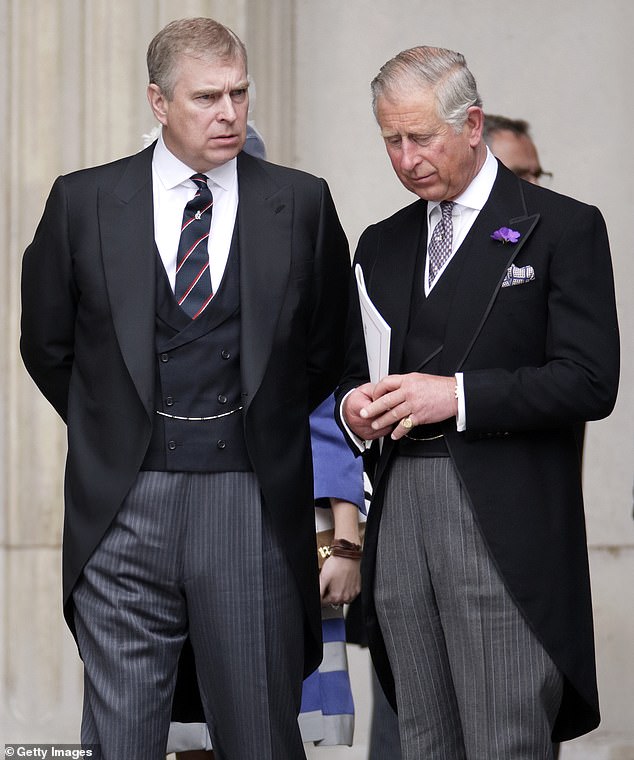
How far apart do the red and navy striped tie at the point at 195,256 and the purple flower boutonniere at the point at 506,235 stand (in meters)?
0.57

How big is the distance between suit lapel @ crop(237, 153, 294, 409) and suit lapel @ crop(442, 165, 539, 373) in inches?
13.9

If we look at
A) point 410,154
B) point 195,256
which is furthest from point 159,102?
point 410,154

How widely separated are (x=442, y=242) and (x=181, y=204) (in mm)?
534

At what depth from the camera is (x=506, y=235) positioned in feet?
9.04

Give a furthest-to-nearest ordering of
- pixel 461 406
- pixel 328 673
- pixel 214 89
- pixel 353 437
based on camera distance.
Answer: pixel 328 673
pixel 353 437
pixel 214 89
pixel 461 406

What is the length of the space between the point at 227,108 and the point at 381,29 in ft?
8.48

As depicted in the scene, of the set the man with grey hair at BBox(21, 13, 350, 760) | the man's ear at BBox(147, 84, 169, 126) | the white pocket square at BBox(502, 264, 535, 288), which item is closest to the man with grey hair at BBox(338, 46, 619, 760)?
the white pocket square at BBox(502, 264, 535, 288)

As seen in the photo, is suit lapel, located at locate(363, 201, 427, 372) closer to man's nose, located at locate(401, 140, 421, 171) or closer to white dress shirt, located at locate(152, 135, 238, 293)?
man's nose, located at locate(401, 140, 421, 171)

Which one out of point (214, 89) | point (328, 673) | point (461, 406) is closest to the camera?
point (461, 406)

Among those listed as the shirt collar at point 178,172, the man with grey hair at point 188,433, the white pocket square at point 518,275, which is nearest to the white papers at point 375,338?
the man with grey hair at point 188,433

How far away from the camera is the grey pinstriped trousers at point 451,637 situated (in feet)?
8.80

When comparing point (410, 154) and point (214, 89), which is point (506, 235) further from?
point (214, 89)

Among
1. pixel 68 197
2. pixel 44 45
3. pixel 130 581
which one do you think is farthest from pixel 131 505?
pixel 44 45

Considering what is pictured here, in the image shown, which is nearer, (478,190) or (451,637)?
(451,637)
